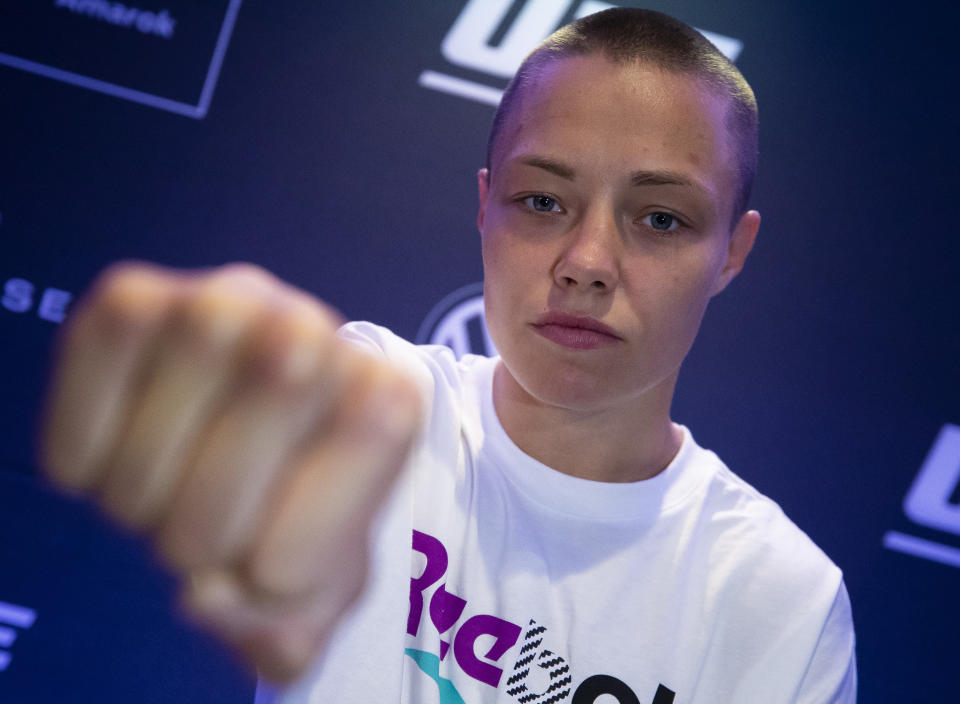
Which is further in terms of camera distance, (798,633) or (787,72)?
(787,72)

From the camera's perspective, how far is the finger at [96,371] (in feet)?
0.88

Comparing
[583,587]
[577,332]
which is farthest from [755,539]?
[577,332]

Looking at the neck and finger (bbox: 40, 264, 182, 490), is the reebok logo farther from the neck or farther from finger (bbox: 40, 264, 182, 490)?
finger (bbox: 40, 264, 182, 490)

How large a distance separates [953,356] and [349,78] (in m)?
1.17

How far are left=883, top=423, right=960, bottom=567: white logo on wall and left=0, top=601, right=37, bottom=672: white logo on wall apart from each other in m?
1.51

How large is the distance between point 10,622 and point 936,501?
1.64 m

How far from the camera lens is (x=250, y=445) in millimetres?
279

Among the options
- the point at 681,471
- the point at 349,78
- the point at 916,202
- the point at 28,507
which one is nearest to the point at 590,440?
the point at 681,471

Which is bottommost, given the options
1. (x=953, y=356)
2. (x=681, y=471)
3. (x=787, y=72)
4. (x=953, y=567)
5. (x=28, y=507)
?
(x=28, y=507)

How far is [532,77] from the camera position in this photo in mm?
841

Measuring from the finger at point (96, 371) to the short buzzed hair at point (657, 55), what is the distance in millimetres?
626

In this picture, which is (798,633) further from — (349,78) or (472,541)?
(349,78)

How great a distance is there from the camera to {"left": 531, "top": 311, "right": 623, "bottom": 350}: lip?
0.73m

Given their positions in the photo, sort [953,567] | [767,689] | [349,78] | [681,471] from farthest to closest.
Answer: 1. [953,567]
2. [349,78]
3. [681,471]
4. [767,689]
